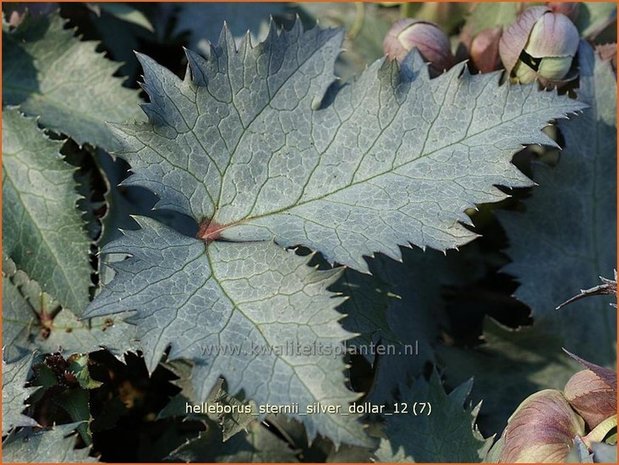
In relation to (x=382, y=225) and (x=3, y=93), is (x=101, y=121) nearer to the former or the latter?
(x=3, y=93)

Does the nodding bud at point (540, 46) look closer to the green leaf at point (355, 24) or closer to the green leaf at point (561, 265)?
the green leaf at point (561, 265)

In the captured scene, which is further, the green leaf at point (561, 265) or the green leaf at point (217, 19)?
the green leaf at point (217, 19)

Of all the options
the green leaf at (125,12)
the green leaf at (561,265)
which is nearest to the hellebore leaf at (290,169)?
the green leaf at (561,265)

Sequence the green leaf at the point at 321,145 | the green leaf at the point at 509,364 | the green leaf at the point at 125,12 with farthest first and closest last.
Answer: the green leaf at the point at 125,12
the green leaf at the point at 509,364
the green leaf at the point at 321,145

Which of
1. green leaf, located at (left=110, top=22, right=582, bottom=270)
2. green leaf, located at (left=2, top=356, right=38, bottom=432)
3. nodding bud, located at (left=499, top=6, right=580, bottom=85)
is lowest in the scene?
green leaf, located at (left=2, top=356, right=38, bottom=432)

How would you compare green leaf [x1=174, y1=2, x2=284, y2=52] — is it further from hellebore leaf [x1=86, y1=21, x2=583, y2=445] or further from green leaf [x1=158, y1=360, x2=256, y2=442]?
green leaf [x1=158, y1=360, x2=256, y2=442]

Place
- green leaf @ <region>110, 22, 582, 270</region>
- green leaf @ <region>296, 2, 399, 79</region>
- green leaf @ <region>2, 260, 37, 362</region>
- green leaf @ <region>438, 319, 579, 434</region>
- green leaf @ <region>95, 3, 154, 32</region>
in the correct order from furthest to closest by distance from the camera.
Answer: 1. green leaf @ <region>296, 2, 399, 79</region>
2. green leaf @ <region>95, 3, 154, 32</region>
3. green leaf @ <region>438, 319, 579, 434</region>
4. green leaf @ <region>2, 260, 37, 362</region>
5. green leaf @ <region>110, 22, 582, 270</region>

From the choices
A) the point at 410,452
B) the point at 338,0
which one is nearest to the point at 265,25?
the point at 338,0

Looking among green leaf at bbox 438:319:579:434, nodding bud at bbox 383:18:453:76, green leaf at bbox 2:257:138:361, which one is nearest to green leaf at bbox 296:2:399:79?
nodding bud at bbox 383:18:453:76
